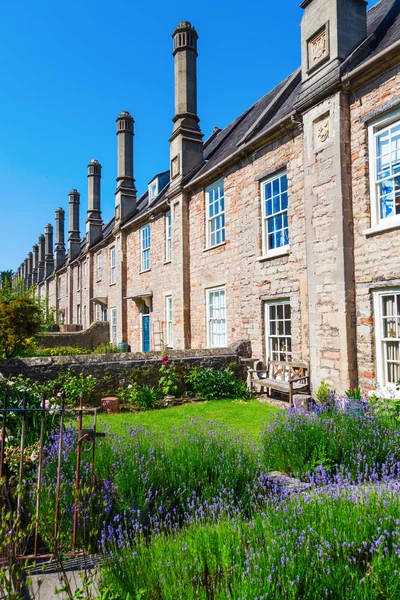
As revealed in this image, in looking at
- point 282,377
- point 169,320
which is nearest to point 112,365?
point 282,377

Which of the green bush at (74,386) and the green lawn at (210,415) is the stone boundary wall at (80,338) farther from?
the green lawn at (210,415)

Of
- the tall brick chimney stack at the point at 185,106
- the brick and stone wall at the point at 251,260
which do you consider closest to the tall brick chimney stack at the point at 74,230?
the tall brick chimney stack at the point at 185,106

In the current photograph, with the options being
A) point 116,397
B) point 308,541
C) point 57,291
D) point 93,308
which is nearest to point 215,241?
point 116,397

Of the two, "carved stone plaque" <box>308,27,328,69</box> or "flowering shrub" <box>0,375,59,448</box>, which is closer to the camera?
"flowering shrub" <box>0,375,59,448</box>

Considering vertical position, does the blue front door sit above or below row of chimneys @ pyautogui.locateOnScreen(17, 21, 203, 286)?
below

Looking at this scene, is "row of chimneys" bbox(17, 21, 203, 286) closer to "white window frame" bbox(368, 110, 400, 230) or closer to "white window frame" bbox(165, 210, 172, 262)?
"white window frame" bbox(165, 210, 172, 262)

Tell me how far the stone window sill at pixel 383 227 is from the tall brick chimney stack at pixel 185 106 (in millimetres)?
9821

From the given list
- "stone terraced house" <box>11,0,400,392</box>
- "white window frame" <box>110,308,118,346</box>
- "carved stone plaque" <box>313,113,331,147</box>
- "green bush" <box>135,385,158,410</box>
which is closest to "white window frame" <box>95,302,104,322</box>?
"white window frame" <box>110,308,118,346</box>

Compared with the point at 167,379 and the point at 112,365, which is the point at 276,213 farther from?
the point at 112,365

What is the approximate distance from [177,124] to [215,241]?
18.4ft

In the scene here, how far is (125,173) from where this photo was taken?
23594mm

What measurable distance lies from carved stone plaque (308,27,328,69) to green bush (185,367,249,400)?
8.29 m

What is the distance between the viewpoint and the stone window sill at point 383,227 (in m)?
8.24

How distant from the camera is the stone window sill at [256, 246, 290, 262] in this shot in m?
11.4
